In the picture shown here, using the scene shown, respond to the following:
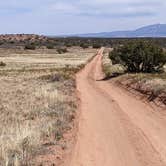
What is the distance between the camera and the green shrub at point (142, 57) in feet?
123

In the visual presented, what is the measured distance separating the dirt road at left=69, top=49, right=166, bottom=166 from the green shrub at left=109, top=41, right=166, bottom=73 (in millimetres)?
15070

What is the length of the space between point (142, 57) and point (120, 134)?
23919 millimetres

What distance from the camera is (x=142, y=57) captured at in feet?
123

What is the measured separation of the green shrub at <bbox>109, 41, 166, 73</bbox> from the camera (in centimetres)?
3756

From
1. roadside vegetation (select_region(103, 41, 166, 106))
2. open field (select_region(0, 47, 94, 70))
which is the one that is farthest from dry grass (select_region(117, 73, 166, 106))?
open field (select_region(0, 47, 94, 70))

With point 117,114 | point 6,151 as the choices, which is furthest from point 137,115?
point 6,151

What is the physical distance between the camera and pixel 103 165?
34.3ft

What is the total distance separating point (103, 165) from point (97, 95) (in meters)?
15.8

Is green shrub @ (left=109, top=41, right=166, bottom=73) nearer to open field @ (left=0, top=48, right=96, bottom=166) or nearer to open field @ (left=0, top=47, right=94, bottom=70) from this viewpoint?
open field @ (left=0, top=48, right=96, bottom=166)

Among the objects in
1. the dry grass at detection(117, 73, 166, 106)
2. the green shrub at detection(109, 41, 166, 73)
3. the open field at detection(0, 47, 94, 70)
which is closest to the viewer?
the dry grass at detection(117, 73, 166, 106)

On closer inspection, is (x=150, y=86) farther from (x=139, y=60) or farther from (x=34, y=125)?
(x=139, y=60)

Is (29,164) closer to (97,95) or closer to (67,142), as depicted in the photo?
(67,142)

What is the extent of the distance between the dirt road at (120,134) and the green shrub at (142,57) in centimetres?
1507

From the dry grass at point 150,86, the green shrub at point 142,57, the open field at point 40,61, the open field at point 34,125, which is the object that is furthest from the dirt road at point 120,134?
the open field at point 40,61
